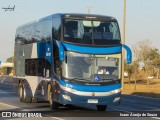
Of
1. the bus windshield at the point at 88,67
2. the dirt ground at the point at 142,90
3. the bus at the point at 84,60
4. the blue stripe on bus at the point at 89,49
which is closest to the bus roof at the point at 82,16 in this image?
the bus at the point at 84,60

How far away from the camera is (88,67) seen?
2148 centimetres

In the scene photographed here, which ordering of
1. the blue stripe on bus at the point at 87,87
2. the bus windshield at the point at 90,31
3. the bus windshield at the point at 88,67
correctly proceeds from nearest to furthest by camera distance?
1. the blue stripe on bus at the point at 87,87
2. the bus windshield at the point at 88,67
3. the bus windshield at the point at 90,31

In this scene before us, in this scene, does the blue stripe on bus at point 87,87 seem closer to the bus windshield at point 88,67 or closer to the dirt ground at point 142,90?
the bus windshield at point 88,67

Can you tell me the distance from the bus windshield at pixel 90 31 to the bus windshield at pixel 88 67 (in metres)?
0.61

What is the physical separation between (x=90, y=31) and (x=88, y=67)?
1.55 m

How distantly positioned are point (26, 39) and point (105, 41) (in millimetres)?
7585

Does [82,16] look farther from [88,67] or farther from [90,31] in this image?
Answer: [88,67]

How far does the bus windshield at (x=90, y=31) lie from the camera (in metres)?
21.7

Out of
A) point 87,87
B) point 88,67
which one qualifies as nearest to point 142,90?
point 88,67

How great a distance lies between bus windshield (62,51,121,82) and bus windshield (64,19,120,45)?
61 cm

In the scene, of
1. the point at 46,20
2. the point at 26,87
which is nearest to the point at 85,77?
the point at 46,20

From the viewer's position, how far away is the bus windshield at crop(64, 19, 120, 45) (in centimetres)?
2170

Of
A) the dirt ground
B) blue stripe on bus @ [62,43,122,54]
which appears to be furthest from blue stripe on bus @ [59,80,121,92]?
the dirt ground

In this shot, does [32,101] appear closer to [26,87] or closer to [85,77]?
[26,87]
